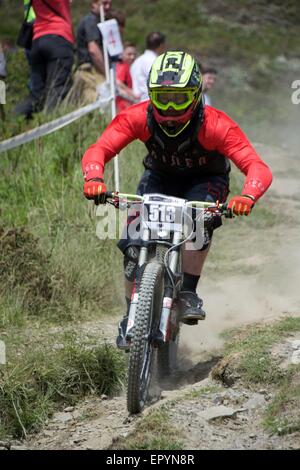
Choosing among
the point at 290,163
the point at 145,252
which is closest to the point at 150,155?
the point at 145,252

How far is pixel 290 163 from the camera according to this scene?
12.7m

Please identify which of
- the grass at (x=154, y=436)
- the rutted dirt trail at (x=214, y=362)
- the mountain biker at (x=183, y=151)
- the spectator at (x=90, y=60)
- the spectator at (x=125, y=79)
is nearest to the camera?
the grass at (x=154, y=436)

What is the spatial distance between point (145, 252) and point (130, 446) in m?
1.43

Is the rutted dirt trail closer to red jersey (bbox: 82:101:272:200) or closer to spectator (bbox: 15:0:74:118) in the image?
red jersey (bbox: 82:101:272:200)

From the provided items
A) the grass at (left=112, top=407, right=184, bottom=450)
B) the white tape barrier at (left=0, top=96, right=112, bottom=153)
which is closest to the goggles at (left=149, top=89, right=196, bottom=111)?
the grass at (left=112, top=407, right=184, bottom=450)

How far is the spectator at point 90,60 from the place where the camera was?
11.1m

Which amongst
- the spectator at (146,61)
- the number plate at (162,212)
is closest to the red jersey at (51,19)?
the spectator at (146,61)

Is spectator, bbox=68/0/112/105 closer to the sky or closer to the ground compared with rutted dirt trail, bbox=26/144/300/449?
closer to the sky

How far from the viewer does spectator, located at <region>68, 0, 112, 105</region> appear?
11133 millimetres

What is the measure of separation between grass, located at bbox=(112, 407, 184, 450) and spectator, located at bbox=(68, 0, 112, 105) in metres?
6.81

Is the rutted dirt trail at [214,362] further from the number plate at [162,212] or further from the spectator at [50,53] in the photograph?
the spectator at [50,53]

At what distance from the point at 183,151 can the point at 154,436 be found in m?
2.18

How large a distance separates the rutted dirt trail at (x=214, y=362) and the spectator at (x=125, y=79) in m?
2.18
